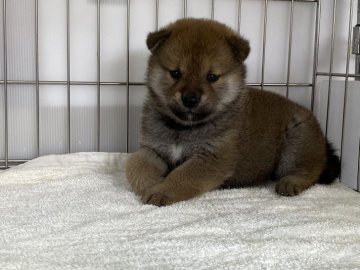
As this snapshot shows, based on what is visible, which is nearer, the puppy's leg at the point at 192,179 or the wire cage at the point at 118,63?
the puppy's leg at the point at 192,179

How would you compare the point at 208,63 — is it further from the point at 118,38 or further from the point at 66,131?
the point at 66,131

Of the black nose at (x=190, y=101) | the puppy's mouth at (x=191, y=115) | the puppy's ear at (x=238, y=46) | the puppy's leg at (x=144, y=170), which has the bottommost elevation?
the puppy's leg at (x=144, y=170)

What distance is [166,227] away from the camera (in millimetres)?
1397

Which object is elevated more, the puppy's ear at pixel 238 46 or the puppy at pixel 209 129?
the puppy's ear at pixel 238 46

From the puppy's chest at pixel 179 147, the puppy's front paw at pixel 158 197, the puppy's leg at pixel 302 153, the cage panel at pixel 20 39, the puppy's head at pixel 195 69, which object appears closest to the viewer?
the puppy's front paw at pixel 158 197

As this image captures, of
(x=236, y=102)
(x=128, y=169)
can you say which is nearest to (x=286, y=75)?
(x=236, y=102)

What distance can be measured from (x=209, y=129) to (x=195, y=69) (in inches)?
10.1

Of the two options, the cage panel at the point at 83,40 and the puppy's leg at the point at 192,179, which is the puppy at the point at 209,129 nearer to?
the puppy's leg at the point at 192,179

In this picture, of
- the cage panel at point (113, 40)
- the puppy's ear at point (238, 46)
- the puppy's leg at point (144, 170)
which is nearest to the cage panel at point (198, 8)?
the cage panel at point (113, 40)

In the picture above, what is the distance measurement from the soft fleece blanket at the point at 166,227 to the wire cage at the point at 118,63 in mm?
498

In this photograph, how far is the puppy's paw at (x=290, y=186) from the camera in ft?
6.06

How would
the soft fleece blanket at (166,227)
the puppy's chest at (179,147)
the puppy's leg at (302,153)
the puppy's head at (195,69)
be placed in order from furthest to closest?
1. the puppy's leg at (302,153)
2. the puppy's chest at (179,147)
3. the puppy's head at (195,69)
4. the soft fleece blanket at (166,227)

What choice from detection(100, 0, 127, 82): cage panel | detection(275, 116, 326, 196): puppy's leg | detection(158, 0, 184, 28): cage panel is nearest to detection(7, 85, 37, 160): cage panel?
detection(100, 0, 127, 82): cage panel

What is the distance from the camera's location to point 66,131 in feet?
8.11
